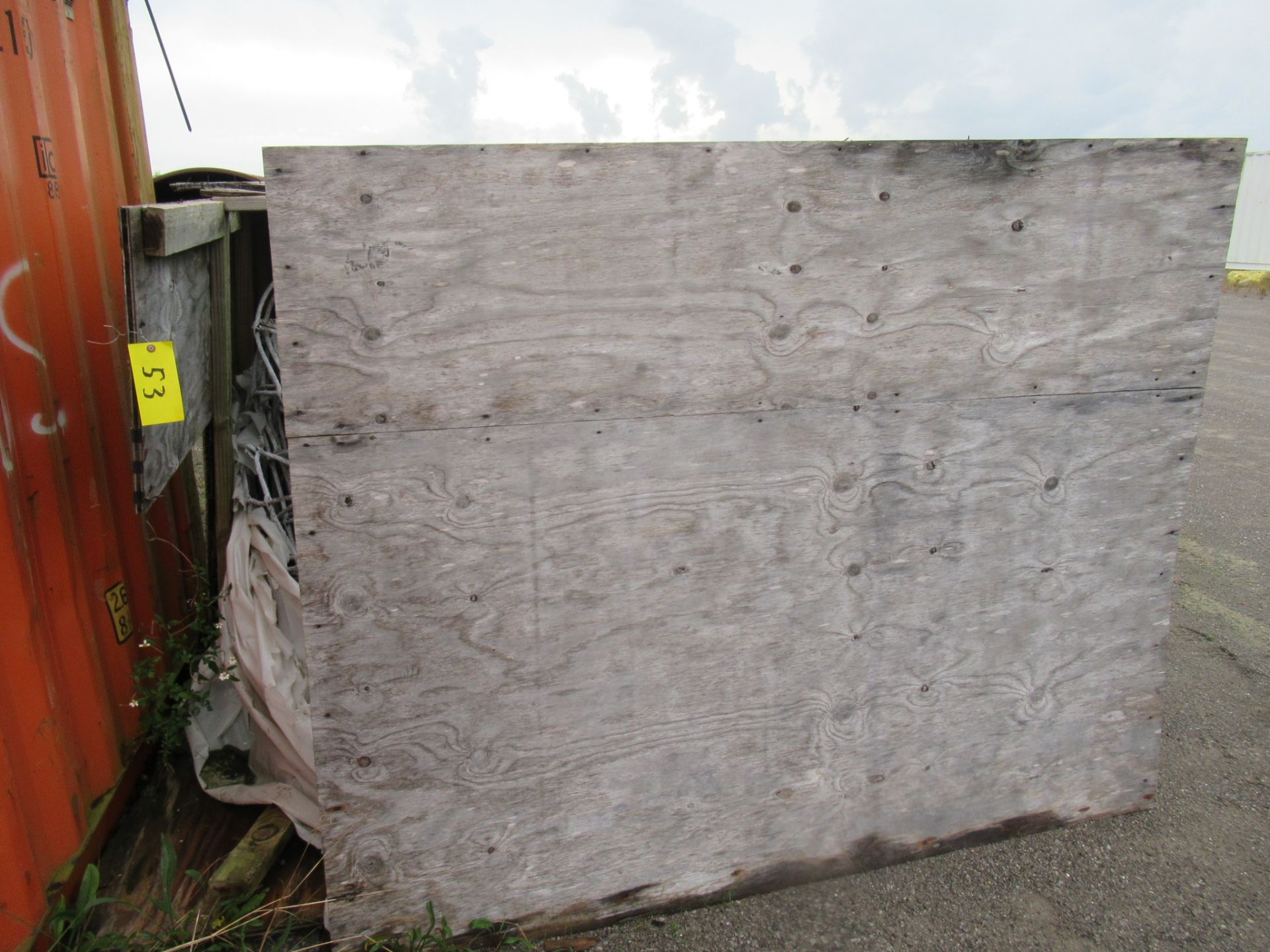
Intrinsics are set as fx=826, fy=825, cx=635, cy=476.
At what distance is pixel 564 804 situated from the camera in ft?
7.18

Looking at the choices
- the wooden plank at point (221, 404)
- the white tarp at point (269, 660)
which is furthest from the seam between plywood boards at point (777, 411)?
the wooden plank at point (221, 404)

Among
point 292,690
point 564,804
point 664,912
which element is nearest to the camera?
point 564,804

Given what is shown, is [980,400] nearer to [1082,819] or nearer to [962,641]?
[962,641]

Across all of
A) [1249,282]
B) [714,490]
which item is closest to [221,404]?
[714,490]

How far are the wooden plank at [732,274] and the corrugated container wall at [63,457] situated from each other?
3.20 ft

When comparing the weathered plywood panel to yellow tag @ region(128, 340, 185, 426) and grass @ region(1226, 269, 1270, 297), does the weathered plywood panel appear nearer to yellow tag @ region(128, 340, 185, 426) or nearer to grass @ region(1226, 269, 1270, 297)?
yellow tag @ region(128, 340, 185, 426)

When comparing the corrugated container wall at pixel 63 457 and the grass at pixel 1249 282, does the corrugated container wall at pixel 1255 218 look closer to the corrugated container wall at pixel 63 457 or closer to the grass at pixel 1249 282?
the grass at pixel 1249 282

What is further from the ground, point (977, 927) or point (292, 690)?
point (292, 690)

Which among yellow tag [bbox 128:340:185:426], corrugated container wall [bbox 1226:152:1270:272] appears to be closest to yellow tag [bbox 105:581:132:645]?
yellow tag [bbox 128:340:185:426]

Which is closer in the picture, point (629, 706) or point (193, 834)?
point (629, 706)

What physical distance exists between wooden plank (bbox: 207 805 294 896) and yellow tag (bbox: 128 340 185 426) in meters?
1.24

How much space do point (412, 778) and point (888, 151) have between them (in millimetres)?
1963

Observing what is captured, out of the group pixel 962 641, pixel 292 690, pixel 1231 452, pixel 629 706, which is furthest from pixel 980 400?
pixel 1231 452

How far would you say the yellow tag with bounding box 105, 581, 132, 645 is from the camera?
8.68 feet
